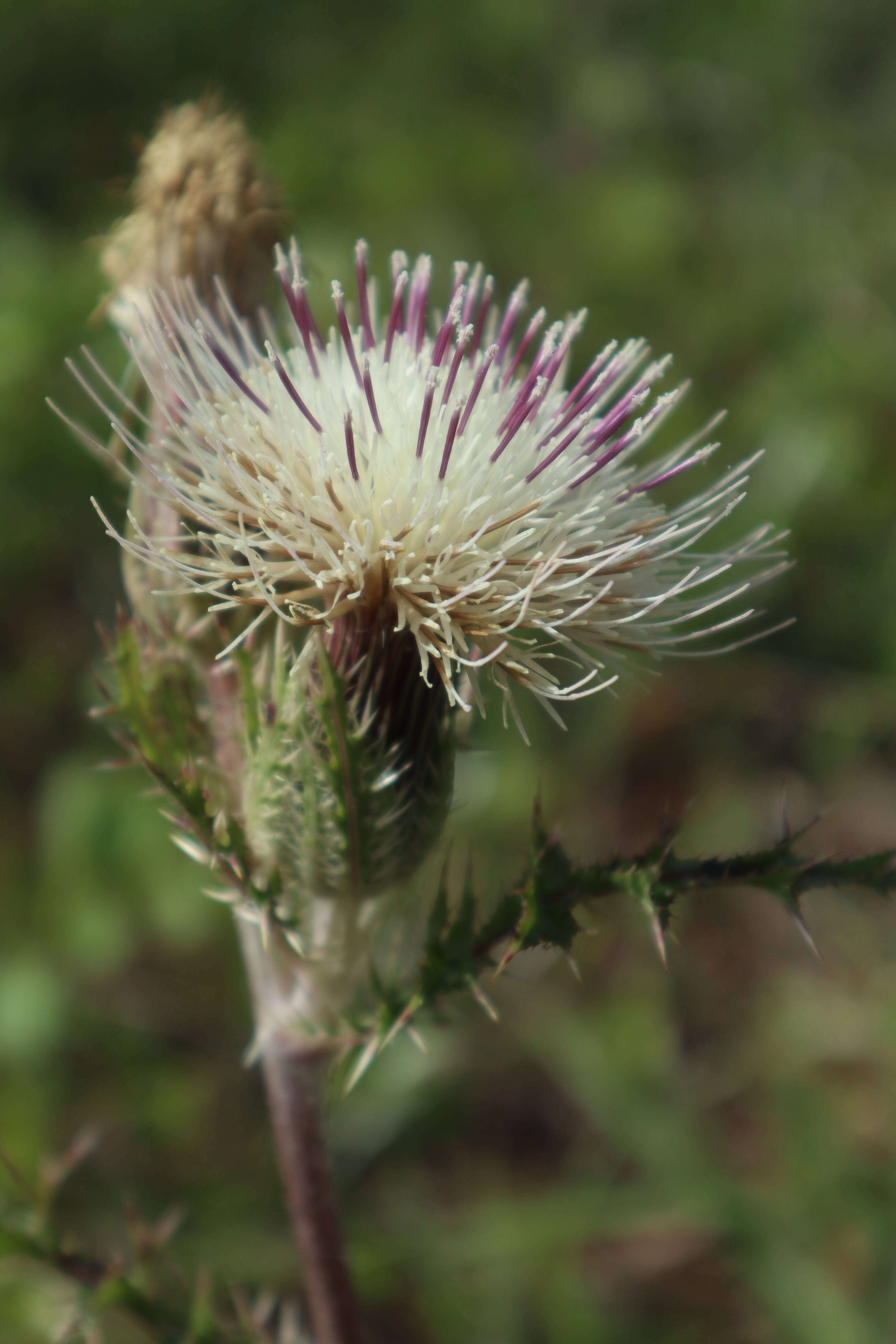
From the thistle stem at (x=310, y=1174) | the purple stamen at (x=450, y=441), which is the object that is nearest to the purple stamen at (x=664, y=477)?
the purple stamen at (x=450, y=441)

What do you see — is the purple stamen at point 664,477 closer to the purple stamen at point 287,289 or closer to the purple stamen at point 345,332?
the purple stamen at point 345,332

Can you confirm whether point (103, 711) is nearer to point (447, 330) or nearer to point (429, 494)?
point (429, 494)

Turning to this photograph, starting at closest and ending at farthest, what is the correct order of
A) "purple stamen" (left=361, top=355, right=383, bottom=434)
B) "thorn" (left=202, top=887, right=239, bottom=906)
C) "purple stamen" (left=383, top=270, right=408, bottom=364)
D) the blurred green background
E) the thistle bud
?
"purple stamen" (left=361, top=355, right=383, bottom=434), "thorn" (left=202, top=887, right=239, bottom=906), "purple stamen" (left=383, top=270, right=408, bottom=364), the thistle bud, the blurred green background

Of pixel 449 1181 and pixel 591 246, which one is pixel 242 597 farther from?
pixel 591 246

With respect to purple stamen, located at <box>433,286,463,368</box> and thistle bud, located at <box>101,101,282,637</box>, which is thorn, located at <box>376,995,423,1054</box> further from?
purple stamen, located at <box>433,286,463,368</box>

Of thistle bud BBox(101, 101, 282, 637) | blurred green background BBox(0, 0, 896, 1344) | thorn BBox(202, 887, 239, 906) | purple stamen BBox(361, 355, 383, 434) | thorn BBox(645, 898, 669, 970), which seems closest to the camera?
thorn BBox(645, 898, 669, 970)

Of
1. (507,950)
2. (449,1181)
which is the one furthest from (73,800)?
(507,950)

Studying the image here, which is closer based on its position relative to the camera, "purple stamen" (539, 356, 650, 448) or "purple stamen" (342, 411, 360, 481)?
"purple stamen" (342, 411, 360, 481)

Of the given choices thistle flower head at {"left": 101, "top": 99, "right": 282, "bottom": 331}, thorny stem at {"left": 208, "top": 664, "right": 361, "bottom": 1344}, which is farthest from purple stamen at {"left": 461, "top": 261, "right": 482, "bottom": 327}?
thorny stem at {"left": 208, "top": 664, "right": 361, "bottom": 1344}
